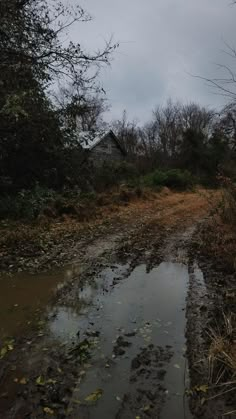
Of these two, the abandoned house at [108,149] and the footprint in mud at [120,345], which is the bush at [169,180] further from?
the footprint in mud at [120,345]

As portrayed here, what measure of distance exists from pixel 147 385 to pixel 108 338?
98 centimetres

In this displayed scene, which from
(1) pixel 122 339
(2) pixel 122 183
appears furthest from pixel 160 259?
(2) pixel 122 183

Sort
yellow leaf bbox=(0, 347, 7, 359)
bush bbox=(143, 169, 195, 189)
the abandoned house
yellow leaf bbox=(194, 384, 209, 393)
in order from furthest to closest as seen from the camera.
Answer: the abandoned house → bush bbox=(143, 169, 195, 189) → yellow leaf bbox=(0, 347, 7, 359) → yellow leaf bbox=(194, 384, 209, 393)

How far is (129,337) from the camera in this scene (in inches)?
177

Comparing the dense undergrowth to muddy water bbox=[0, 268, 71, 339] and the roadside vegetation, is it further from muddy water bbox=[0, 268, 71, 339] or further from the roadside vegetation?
muddy water bbox=[0, 268, 71, 339]

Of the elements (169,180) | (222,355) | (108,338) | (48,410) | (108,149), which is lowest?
→ (48,410)

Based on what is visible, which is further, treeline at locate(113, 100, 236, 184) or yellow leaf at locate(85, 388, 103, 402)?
treeline at locate(113, 100, 236, 184)

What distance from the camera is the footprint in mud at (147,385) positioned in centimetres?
321

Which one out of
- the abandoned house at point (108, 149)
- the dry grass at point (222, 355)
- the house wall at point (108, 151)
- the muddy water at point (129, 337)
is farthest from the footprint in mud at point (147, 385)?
the house wall at point (108, 151)

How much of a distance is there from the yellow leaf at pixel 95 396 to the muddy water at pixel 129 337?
0.10 feet

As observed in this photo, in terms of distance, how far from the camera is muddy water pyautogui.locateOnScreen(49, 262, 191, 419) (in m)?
3.32

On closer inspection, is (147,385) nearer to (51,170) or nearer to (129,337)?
(129,337)

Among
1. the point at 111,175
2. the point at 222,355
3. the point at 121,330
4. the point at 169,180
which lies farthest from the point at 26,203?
the point at 169,180

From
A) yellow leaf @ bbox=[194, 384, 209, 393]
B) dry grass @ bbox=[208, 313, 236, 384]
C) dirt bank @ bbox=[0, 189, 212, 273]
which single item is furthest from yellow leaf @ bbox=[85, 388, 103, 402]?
dirt bank @ bbox=[0, 189, 212, 273]
